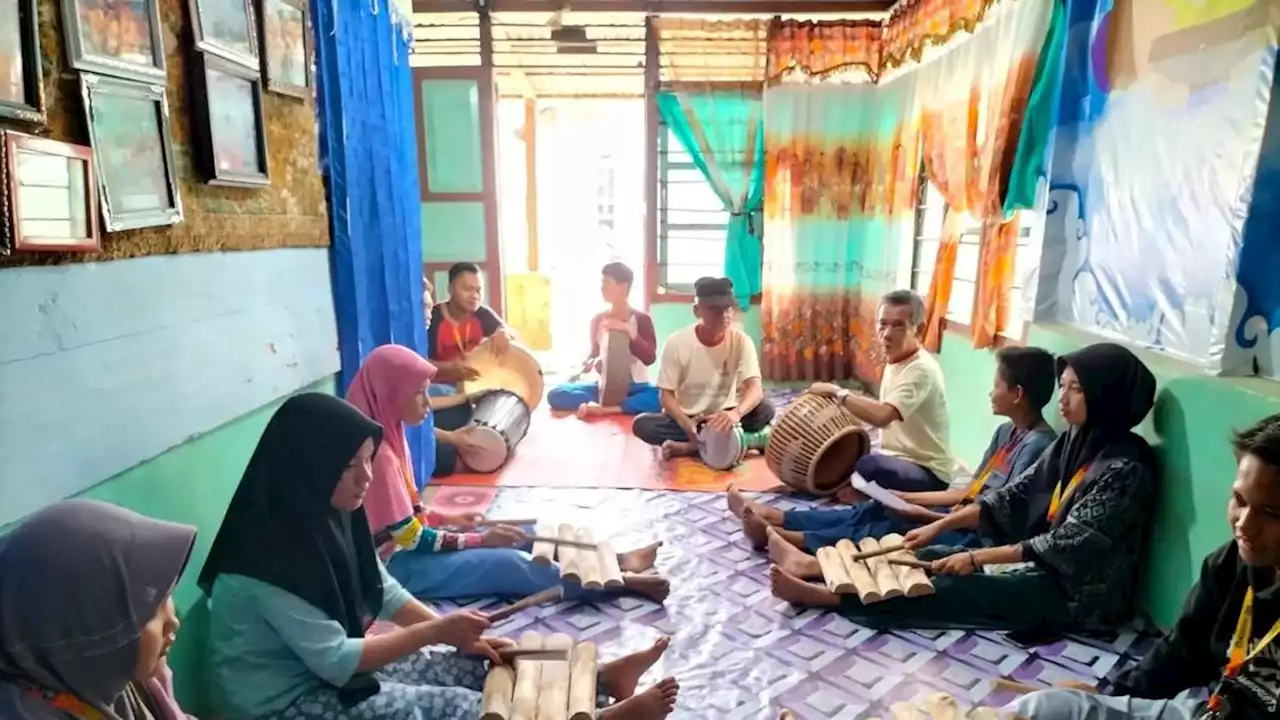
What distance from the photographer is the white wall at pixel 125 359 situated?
4.09 feet

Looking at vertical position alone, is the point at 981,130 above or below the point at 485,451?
above

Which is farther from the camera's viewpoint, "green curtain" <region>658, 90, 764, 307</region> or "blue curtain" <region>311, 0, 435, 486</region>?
"green curtain" <region>658, 90, 764, 307</region>

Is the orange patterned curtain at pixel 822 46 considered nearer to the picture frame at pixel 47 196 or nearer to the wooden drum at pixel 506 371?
the wooden drum at pixel 506 371

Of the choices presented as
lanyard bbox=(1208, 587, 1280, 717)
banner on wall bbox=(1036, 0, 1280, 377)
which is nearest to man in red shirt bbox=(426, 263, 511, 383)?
banner on wall bbox=(1036, 0, 1280, 377)

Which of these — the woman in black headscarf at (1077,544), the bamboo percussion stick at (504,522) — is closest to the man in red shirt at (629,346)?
the bamboo percussion stick at (504,522)

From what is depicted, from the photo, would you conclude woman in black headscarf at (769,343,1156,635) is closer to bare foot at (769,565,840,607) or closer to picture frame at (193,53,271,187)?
bare foot at (769,565,840,607)

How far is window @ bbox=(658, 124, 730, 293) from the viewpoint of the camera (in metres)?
5.47

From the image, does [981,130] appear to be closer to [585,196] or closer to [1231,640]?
[1231,640]

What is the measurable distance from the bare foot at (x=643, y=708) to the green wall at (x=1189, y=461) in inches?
57.7

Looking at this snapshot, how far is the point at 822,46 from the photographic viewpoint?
5035 mm

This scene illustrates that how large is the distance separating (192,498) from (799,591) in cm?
166

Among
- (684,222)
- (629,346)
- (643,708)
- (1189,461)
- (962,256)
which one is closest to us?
(643,708)

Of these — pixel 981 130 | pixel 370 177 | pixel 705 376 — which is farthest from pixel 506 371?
pixel 981 130

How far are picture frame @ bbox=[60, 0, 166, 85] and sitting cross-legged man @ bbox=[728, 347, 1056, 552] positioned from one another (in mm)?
2195
